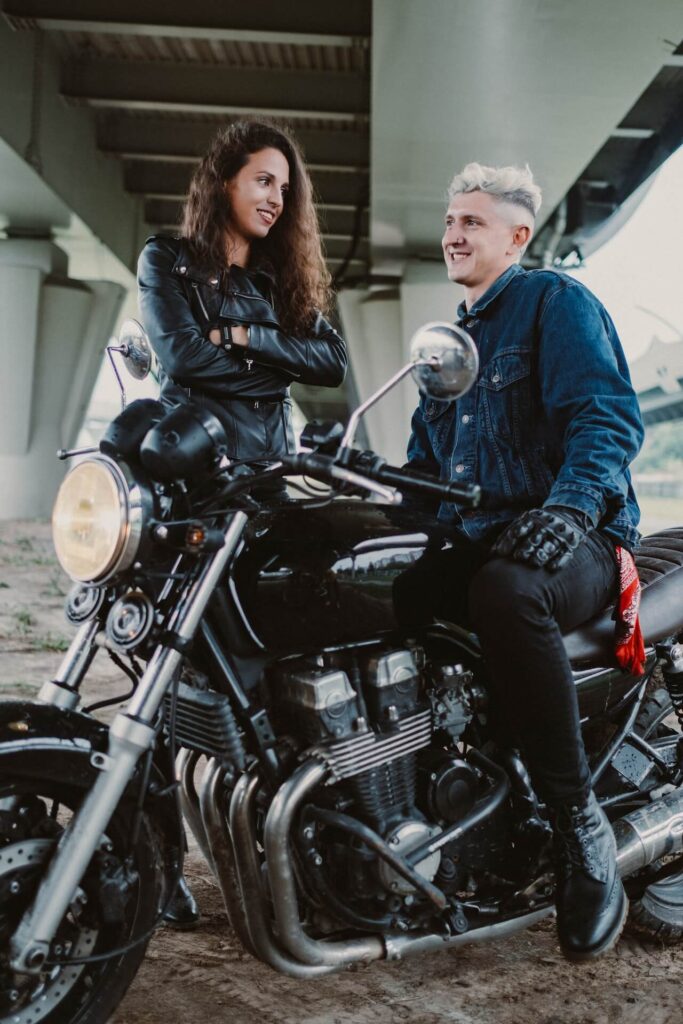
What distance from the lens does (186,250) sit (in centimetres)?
345

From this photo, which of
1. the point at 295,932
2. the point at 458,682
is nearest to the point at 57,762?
the point at 295,932

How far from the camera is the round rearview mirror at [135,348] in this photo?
253 cm

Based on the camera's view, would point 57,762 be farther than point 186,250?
No

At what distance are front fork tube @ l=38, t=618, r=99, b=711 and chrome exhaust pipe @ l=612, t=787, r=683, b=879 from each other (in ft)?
4.92

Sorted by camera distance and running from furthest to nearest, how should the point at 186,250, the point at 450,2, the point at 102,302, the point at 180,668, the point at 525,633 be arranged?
1. the point at 102,302
2. the point at 450,2
3. the point at 186,250
4. the point at 525,633
5. the point at 180,668

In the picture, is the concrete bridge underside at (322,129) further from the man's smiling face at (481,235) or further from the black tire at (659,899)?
the black tire at (659,899)

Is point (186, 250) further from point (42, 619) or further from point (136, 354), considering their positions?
point (42, 619)

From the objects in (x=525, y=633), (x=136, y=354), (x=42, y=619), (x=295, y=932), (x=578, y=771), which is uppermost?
→ (x=136, y=354)

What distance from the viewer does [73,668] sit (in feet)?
7.16

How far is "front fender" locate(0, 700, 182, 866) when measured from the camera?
6.36 feet

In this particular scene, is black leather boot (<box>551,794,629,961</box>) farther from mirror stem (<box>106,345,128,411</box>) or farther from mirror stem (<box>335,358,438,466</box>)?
mirror stem (<box>106,345,128,411</box>)

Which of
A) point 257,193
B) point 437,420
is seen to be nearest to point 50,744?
point 437,420

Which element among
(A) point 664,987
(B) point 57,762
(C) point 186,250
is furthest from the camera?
(C) point 186,250

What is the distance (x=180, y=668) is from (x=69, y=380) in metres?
19.8
